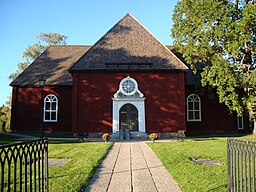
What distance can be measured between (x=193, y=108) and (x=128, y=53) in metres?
8.52

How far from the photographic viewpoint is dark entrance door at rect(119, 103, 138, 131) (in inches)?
787

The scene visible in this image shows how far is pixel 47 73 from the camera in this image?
25062 mm

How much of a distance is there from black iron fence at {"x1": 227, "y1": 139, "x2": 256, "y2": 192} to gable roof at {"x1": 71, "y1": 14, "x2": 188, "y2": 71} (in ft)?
50.7

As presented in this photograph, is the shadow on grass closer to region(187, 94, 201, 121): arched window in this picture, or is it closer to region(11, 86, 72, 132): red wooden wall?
region(187, 94, 201, 121): arched window

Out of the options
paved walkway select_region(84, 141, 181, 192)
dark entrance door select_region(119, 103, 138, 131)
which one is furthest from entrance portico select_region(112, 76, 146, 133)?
paved walkway select_region(84, 141, 181, 192)

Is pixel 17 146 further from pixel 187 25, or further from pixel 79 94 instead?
pixel 187 25

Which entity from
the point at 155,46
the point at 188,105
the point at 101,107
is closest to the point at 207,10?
the point at 155,46

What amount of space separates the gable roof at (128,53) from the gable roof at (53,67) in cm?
458

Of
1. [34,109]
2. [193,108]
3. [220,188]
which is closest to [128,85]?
[193,108]

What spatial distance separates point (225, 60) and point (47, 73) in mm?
17496

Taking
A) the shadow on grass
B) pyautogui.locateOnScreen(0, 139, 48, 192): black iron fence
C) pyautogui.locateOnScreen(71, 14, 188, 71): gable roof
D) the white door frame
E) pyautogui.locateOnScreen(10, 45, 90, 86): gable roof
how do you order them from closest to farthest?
Answer: pyautogui.locateOnScreen(0, 139, 48, 192): black iron fence, the shadow on grass, the white door frame, pyautogui.locateOnScreen(71, 14, 188, 71): gable roof, pyautogui.locateOnScreen(10, 45, 90, 86): gable roof

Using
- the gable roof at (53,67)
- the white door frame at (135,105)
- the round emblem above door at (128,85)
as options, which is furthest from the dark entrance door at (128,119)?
the gable roof at (53,67)

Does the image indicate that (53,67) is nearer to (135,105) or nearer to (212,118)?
(135,105)

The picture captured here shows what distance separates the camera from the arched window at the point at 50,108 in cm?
2310
